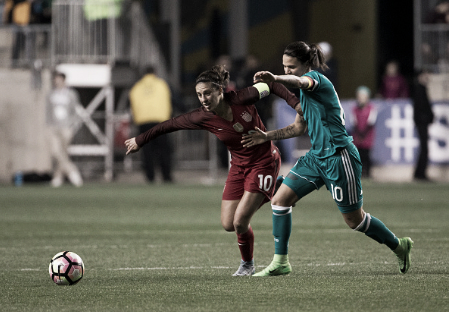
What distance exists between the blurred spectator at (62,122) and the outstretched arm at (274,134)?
11.2 meters

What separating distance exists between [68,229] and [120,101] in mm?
11017

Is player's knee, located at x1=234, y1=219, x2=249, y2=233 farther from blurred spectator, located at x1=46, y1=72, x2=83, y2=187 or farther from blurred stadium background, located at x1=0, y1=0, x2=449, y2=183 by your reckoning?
blurred spectator, located at x1=46, y1=72, x2=83, y2=187

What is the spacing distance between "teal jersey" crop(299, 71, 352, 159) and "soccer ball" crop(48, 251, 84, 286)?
1.95 meters

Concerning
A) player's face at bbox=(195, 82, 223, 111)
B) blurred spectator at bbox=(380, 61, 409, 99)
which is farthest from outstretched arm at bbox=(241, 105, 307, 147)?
blurred spectator at bbox=(380, 61, 409, 99)

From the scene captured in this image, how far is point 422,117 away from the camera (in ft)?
53.5

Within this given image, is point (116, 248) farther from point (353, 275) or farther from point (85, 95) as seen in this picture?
point (85, 95)

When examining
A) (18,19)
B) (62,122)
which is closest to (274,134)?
(62,122)

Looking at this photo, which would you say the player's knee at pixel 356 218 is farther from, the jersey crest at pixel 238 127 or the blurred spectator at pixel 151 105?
the blurred spectator at pixel 151 105

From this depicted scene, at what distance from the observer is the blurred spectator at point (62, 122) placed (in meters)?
17.0

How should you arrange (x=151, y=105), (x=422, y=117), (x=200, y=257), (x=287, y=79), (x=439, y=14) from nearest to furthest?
(x=287, y=79) → (x=200, y=257) → (x=422, y=117) → (x=151, y=105) → (x=439, y=14)

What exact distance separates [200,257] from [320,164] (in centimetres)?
179

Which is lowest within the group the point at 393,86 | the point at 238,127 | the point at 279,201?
the point at 279,201

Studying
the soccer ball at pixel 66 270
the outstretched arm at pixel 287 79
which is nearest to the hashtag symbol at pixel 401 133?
the outstretched arm at pixel 287 79

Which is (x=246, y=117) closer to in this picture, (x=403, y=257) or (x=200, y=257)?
(x=403, y=257)
